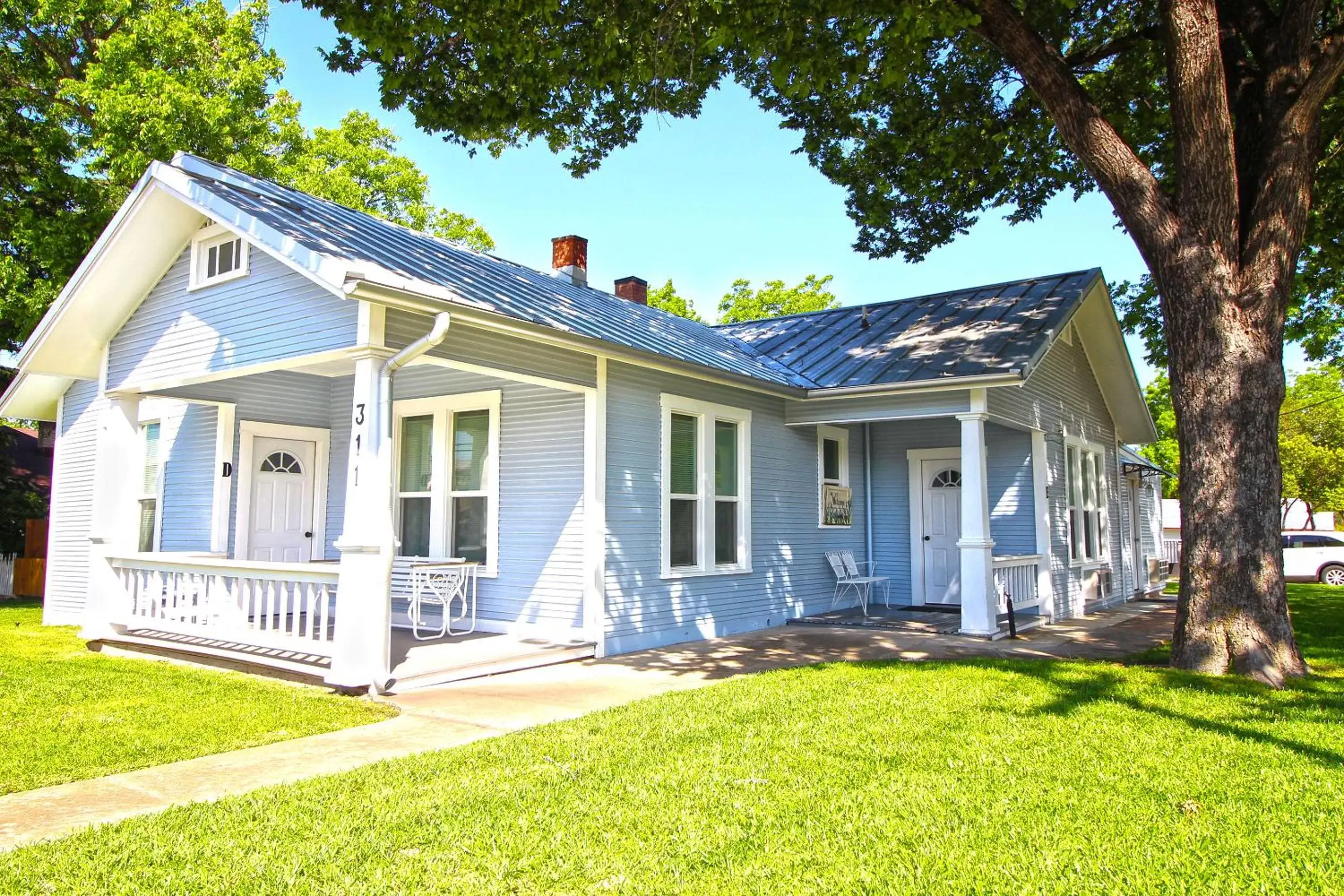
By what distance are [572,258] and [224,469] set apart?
6194 millimetres

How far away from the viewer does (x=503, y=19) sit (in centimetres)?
917

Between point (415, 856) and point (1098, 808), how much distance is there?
3.16 m

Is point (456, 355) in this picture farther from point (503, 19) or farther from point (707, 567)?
point (707, 567)

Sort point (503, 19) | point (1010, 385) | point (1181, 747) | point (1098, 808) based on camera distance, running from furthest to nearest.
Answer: point (1010, 385)
point (503, 19)
point (1181, 747)
point (1098, 808)

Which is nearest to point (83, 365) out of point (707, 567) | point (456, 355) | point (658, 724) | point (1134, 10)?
point (456, 355)

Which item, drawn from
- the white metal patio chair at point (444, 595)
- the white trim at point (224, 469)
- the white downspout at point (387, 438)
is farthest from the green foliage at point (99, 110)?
the white downspout at point (387, 438)

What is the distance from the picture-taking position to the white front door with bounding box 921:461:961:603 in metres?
13.8

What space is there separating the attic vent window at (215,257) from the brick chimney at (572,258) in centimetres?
576

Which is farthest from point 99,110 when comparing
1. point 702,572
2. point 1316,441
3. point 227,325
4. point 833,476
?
point 1316,441

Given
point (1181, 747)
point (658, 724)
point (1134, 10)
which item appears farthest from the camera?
point (1134, 10)

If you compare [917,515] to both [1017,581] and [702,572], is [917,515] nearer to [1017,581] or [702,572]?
[1017,581]

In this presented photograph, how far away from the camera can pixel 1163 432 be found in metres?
47.2

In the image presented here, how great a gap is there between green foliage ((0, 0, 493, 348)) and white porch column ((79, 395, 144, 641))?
693 centimetres

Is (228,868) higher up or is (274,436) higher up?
(274,436)
